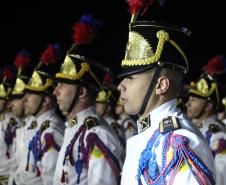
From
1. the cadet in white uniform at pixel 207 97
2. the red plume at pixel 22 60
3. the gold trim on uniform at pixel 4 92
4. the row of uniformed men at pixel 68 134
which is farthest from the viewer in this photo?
the gold trim on uniform at pixel 4 92

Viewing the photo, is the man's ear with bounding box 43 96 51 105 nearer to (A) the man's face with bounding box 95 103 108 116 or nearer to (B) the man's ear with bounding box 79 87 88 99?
(B) the man's ear with bounding box 79 87 88 99

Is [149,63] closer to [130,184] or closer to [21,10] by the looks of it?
[130,184]

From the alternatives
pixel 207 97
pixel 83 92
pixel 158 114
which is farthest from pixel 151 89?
pixel 207 97

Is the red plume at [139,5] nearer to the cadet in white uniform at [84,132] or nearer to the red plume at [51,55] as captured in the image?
the cadet in white uniform at [84,132]

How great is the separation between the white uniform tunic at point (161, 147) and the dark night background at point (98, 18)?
947 cm

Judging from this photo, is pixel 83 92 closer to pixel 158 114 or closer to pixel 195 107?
pixel 158 114

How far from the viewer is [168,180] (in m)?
2.93

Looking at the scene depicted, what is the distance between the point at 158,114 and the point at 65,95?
268 cm

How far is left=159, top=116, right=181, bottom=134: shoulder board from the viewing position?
3.09 metres

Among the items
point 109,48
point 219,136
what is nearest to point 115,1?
point 109,48

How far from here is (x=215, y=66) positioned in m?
8.19

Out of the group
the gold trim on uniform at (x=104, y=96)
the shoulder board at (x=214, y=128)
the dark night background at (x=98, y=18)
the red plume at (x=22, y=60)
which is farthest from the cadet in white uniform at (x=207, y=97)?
the dark night background at (x=98, y=18)

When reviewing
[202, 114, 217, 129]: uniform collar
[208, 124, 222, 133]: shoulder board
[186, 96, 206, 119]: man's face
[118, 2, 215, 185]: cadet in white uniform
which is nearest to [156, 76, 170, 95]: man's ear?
[118, 2, 215, 185]: cadet in white uniform

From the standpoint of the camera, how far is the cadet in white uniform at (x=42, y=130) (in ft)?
20.3
